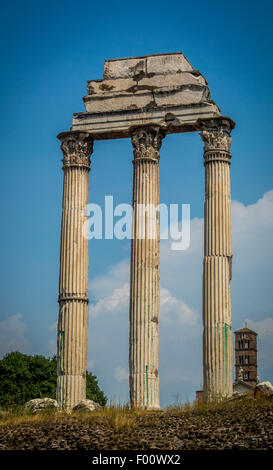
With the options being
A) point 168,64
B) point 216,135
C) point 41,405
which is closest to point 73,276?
point 41,405

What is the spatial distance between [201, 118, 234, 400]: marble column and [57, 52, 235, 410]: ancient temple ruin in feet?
0.12

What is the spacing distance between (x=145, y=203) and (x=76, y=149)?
152 inches

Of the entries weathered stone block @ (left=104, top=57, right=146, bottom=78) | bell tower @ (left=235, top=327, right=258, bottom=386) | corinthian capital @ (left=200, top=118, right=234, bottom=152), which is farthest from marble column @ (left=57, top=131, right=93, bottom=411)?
bell tower @ (left=235, top=327, right=258, bottom=386)

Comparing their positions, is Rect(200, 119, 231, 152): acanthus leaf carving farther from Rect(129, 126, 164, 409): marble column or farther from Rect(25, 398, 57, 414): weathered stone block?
Rect(25, 398, 57, 414): weathered stone block

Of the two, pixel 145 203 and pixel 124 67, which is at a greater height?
pixel 124 67

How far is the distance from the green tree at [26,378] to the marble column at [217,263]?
31483mm

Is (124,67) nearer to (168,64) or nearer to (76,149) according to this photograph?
(168,64)

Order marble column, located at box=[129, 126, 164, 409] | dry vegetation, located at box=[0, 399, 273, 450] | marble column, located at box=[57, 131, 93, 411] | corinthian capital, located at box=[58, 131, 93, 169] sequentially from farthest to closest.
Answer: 1. corinthian capital, located at box=[58, 131, 93, 169]
2. marble column, located at box=[57, 131, 93, 411]
3. marble column, located at box=[129, 126, 164, 409]
4. dry vegetation, located at box=[0, 399, 273, 450]

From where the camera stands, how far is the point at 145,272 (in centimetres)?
3878

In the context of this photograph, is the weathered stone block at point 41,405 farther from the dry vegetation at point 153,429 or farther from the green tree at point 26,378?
the green tree at point 26,378

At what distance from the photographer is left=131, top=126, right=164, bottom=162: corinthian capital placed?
39.8 meters
